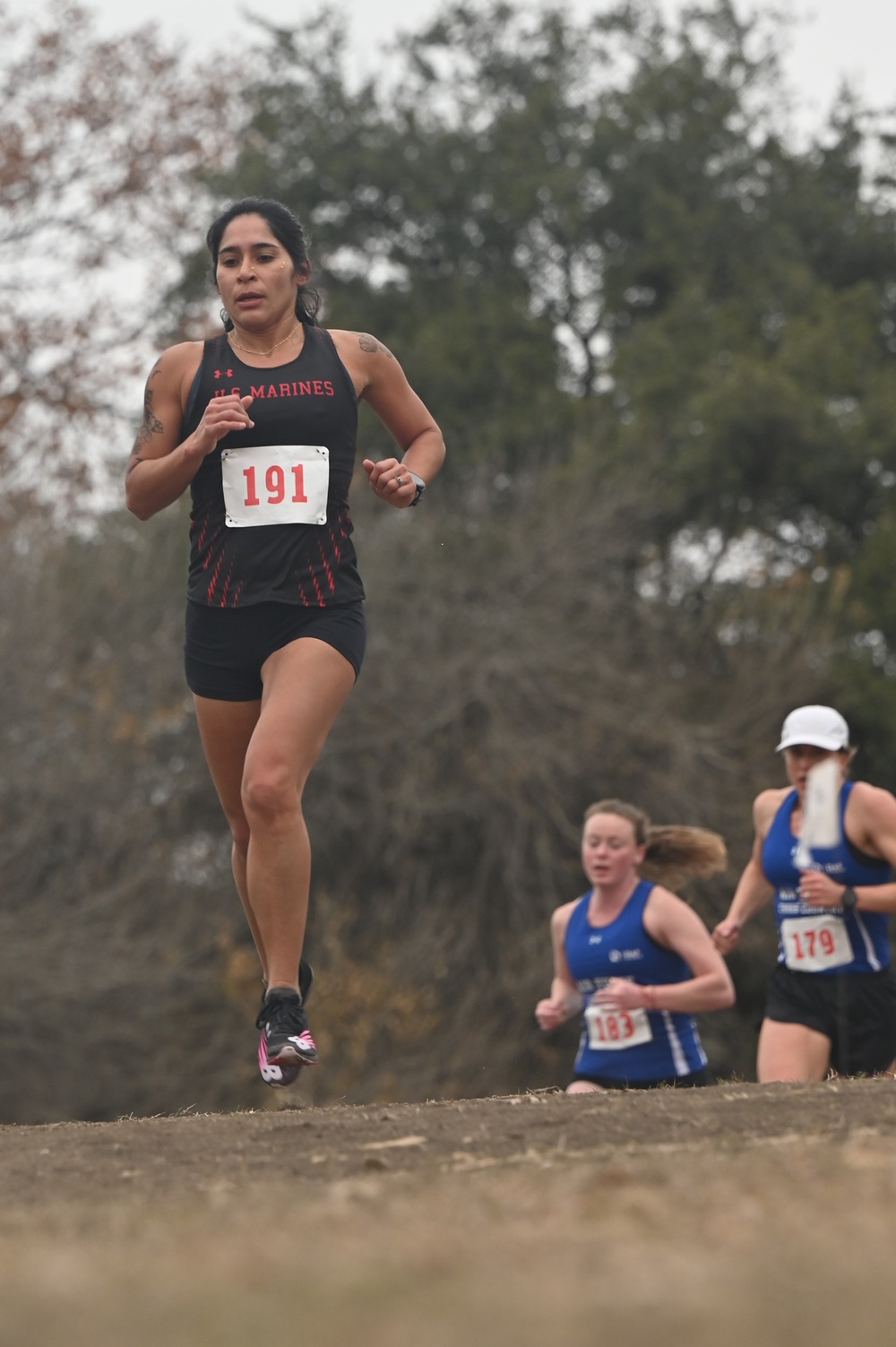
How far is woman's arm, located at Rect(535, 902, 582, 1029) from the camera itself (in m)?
8.03

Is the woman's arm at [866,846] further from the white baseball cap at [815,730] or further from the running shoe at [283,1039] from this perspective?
the running shoe at [283,1039]

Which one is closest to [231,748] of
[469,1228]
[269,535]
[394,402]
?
[269,535]

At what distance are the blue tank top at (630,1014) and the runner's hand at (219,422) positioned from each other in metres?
3.54

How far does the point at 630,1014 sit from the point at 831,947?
2.65 ft

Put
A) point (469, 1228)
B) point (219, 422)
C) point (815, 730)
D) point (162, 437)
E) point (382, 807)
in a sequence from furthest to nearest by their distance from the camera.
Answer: point (382, 807) → point (815, 730) → point (162, 437) → point (219, 422) → point (469, 1228)

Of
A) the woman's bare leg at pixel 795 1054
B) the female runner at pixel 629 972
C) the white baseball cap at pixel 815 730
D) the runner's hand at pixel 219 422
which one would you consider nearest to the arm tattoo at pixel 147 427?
the runner's hand at pixel 219 422

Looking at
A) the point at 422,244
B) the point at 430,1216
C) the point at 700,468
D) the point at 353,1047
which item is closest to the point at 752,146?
the point at 422,244

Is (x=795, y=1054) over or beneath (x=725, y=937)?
beneath

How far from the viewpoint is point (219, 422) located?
16.6 ft

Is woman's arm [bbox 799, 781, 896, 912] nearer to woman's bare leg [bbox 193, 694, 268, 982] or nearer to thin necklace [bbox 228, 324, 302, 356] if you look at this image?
woman's bare leg [bbox 193, 694, 268, 982]

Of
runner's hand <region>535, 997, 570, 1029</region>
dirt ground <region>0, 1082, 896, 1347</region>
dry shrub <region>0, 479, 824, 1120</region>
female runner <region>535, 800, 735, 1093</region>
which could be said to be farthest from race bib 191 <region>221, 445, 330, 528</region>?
dry shrub <region>0, 479, 824, 1120</region>

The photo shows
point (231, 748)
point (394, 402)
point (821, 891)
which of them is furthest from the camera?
point (821, 891)

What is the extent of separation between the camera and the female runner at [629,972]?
7816 mm

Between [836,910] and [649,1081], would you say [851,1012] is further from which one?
[649,1081]
